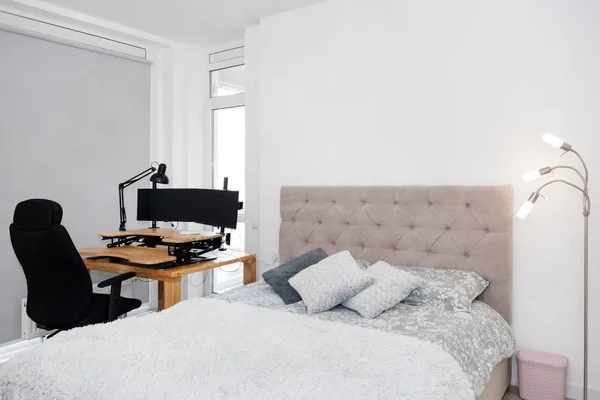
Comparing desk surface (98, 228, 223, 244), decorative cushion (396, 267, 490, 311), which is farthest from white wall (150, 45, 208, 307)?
decorative cushion (396, 267, 490, 311)

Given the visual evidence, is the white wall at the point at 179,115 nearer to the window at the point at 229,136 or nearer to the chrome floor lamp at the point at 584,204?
the window at the point at 229,136

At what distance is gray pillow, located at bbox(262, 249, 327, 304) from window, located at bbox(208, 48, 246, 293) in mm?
1419

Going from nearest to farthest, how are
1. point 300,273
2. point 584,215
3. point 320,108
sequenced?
point 584,215, point 300,273, point 320,108

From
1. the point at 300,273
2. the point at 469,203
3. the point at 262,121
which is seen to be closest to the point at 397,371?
the point at 300,273

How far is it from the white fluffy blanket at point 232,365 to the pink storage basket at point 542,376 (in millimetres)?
1070

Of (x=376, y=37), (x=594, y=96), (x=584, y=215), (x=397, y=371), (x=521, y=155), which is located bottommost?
(x=397, y=371)

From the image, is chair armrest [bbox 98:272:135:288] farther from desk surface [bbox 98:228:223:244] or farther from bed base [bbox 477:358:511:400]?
bed base [bbox 477:358:511:400]

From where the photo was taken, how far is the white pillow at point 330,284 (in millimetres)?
2273

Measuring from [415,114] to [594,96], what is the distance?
1007mm

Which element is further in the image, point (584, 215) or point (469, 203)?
point (469, 203)

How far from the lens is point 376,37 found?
10.00ft

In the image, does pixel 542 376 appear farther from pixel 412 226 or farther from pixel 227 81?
pixel 227 81

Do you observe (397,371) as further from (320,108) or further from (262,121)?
(262,121)

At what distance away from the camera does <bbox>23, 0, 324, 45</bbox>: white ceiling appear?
3295 mm
